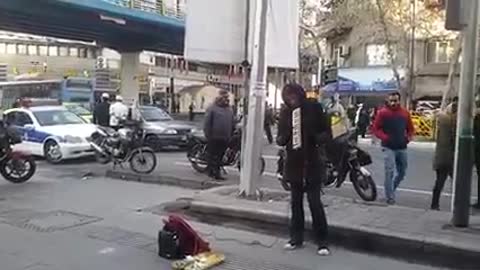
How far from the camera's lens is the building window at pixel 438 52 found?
37.9 m

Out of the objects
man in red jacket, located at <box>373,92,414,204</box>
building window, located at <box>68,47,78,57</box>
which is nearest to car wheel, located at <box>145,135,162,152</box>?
man in red jacket, located at <box>373,92,414,204</box>

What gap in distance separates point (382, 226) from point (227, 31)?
390 centimetres

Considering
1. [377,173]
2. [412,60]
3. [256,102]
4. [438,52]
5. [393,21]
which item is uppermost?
[393,21]

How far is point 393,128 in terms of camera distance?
9.52m

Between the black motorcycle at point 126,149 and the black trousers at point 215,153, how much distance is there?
1.50 m

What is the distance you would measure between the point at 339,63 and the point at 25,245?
126 feet

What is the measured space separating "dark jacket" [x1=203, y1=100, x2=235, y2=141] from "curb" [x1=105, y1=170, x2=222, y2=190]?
1.06 m

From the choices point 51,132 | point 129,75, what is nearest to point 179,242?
point 51,132

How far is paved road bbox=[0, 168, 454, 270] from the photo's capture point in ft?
21.4

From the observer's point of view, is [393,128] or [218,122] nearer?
[393,128]

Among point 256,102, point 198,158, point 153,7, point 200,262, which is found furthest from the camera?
point 153,7

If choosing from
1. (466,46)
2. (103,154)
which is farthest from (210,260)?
(103,154)

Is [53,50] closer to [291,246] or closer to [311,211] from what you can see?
[291,246]

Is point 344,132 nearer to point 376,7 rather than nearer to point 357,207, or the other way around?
point 357,207
